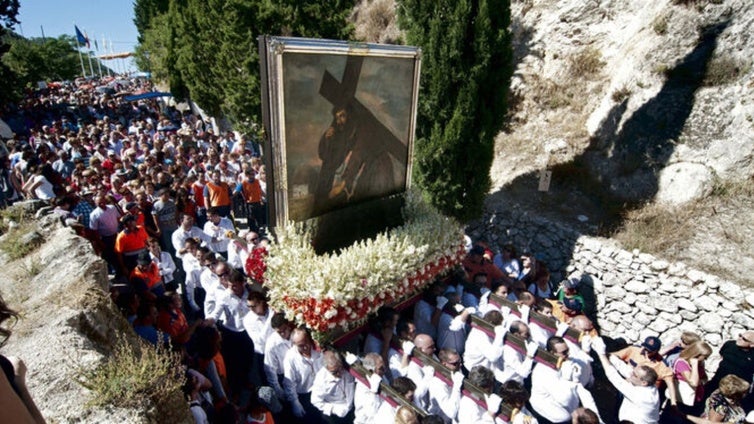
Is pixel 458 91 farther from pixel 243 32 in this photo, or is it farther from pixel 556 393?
pixel 243 32

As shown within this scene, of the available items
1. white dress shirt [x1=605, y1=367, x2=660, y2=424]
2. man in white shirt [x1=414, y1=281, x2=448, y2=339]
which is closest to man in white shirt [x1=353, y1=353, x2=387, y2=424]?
man in white shirt [x1=414, y1=281, x2=448, y2=339]

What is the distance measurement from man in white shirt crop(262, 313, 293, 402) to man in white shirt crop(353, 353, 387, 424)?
1.17 meters

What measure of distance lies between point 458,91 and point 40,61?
2235 inches

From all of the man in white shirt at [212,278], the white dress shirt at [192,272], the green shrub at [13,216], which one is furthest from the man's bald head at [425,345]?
the green shrub at [13,216]

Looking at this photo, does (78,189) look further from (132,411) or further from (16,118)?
(16,118)

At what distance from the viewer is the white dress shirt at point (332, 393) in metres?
5.16

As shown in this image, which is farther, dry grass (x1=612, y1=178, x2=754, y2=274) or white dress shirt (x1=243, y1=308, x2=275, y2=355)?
dry grass (x1=612, y1=178, x2=754, y2=274)

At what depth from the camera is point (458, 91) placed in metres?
8.65

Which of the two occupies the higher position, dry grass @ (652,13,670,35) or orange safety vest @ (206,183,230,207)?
dry grass @ (652,13,670,35)

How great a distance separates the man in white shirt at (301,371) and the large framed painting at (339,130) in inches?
78.2

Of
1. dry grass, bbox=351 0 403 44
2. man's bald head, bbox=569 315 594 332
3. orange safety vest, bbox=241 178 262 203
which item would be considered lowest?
man's bald head, bbox=569 315 594 332

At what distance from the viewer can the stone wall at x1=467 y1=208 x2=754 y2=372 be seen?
732cm

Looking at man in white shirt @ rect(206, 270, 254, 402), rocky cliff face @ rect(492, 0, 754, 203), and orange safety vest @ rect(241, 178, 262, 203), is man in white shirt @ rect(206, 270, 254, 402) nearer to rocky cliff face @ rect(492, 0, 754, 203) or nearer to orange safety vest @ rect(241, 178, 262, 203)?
orange safety vest @ rect(241, 178, 262, 203)

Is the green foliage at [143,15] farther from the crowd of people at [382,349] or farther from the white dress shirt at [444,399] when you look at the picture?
the white dress shirt at [444,399]
